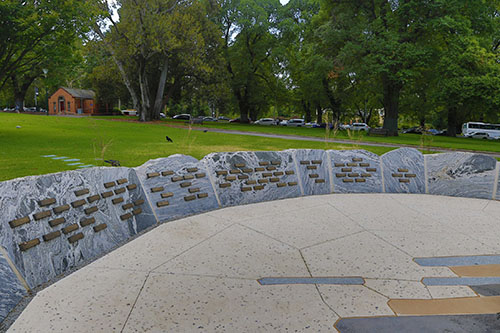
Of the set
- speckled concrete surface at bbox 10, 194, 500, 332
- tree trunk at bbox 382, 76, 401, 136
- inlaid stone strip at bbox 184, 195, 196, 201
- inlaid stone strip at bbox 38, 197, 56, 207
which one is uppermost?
tree trunk at bbox 382, 76, 401, 136

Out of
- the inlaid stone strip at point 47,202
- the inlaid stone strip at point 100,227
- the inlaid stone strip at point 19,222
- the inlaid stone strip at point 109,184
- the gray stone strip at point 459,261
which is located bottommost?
the gray stone strip at point 459,261

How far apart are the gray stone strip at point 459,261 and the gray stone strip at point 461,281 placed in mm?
333

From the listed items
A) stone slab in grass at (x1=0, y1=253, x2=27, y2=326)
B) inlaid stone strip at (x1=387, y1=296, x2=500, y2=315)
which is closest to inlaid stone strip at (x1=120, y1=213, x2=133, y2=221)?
stone slab in grass at (x1=0, y1=253, x2=27, y2=326)

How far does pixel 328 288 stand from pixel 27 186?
318 centimetres

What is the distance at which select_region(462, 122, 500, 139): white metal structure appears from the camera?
38469 mm

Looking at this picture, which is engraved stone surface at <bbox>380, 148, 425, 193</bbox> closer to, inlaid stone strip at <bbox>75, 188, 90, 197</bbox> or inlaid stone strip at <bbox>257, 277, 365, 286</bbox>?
inlaid stone strip at <bbox>257, 277, 365, 286</bbox>

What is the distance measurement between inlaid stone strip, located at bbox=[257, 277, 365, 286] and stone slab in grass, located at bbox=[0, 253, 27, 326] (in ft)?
7.00

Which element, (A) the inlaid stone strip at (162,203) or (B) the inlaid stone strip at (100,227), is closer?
(B) the inlaid stone strip at (100,227)

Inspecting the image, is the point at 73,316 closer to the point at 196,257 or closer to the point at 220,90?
the point at 196,257

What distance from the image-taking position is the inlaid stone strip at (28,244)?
3307 mm

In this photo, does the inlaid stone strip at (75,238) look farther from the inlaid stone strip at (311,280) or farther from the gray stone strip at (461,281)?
the gray stone strip at (461,281)

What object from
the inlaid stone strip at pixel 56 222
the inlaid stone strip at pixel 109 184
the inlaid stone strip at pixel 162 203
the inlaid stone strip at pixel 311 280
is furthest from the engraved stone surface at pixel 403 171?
the inlaid stone strip at pixel 56 222

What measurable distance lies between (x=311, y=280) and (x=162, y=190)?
9.54 ft

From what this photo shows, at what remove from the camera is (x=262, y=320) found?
109 inches
